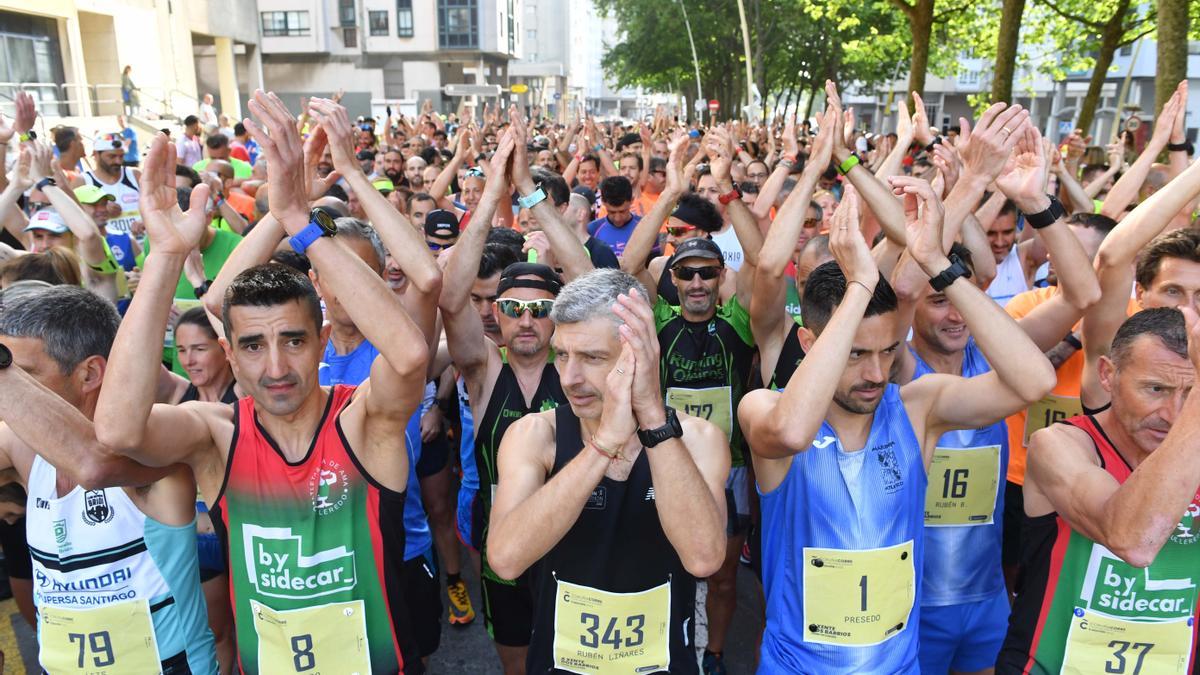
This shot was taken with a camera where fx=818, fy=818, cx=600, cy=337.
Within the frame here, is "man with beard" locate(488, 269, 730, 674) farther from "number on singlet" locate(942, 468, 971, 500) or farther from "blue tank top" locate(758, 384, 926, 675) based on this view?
"number on singlet" locate(942, 468, 971, 500)

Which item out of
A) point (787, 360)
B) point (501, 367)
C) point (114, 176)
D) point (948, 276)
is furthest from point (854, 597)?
point (114, 176)

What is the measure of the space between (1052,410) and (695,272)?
176 cm

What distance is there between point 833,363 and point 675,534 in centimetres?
70

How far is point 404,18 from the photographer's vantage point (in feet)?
193

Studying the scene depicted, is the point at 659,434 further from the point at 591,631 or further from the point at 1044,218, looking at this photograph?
the point at 1044,218

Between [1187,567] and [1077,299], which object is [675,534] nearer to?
[1187,567]

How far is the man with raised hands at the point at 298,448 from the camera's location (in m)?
2.51

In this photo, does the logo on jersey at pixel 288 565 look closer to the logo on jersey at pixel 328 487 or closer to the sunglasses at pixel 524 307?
the logo on jersey at pixel 328 487

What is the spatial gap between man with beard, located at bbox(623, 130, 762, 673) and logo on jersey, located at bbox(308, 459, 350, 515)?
1957 mm

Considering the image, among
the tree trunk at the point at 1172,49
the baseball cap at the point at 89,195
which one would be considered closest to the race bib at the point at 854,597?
the baseball cap at the point at 89,195

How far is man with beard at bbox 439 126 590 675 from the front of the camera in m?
3.57

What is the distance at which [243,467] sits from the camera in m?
2.58

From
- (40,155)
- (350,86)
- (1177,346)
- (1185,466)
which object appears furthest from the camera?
(350,86)

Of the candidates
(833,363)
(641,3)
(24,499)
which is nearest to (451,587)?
(24,499)
